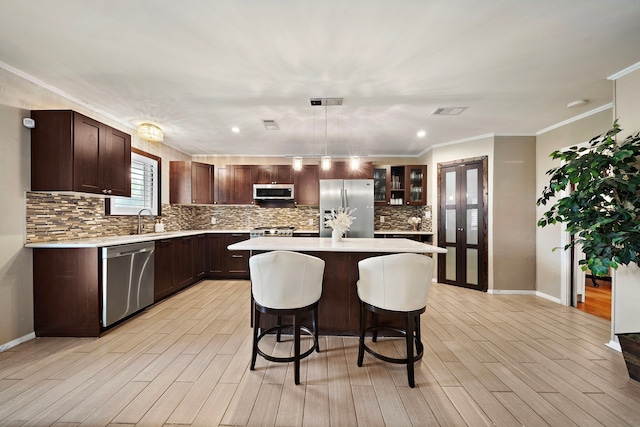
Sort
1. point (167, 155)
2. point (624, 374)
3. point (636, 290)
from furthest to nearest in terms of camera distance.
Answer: point (167, 155)
point (636, 290)
point (624, 374)

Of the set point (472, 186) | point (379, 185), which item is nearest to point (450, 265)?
point (472, 186)

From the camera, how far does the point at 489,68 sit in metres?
2.28

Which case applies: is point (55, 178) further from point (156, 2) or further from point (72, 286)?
point (156, 2)

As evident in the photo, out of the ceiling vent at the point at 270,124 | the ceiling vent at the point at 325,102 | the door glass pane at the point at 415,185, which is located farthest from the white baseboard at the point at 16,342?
the door glass pane at the point at 415,185

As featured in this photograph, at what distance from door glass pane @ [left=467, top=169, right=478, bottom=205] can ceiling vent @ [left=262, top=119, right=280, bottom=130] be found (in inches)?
129

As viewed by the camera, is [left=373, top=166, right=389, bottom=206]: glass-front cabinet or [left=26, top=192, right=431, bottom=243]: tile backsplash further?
[left=373, top=166, right=389, bottom=206]: glass-front cabinet

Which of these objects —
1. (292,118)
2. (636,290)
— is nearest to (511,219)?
(636,290)

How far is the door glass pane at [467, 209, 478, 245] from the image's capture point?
169 inches

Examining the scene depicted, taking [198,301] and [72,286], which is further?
[198,301]

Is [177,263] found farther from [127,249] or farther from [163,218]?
[127,249]

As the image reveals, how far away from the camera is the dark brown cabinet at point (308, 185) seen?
5.33 m

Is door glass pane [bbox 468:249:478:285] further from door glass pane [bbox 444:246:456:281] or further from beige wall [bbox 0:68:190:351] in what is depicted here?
beige wall [bbox 0:68:190:351]

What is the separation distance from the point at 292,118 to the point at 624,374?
397cm

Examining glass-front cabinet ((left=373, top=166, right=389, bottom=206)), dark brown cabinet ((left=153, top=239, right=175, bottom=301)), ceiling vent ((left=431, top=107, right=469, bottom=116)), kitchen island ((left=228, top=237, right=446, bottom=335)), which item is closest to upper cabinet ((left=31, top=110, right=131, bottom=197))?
dark brown cabinet ((left=153, top=239, right=175, bottom=301))
